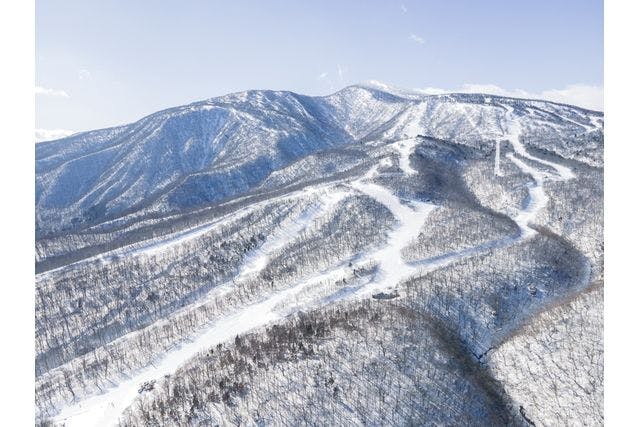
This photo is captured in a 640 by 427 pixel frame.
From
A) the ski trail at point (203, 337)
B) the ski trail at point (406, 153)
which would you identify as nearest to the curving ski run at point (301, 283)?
the ski trail at point (203, 337)

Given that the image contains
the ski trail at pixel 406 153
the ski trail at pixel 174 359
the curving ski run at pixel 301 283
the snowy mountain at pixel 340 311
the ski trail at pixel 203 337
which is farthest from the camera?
the ski trail at pixel 406 153

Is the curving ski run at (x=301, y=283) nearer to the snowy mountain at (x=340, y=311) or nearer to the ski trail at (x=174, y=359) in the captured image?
the ski trail at (x=174, y=359)

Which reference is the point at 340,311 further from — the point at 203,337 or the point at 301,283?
the point at 203,337

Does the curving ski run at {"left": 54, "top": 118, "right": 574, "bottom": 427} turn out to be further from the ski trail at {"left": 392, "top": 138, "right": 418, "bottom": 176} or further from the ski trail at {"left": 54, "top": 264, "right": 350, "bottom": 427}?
the ski trail at {"left": 392, "top": 138, "right": 418, "bottom": 176}

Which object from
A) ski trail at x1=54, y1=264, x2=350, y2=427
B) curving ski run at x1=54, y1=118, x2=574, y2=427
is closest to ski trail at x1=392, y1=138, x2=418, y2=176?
curving ski run at x1=54, y1=118, x2=574, y2=427

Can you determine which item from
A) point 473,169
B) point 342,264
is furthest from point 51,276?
point 473,169

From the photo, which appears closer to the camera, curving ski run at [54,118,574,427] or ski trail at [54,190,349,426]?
ski trail at [54,190,349,426]

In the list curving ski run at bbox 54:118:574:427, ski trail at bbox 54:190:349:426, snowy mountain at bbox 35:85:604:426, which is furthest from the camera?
curving ski run at bbox 54:118:574:427

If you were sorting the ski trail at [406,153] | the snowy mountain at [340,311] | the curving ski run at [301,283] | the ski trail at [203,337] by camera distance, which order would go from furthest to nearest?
the ski trail at [406,153] < the curving ski run at [301,283] < the ski trail at [203,337] < the snowy mountain at [340,311]

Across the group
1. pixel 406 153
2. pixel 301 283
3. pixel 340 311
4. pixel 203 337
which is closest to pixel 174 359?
pixel 203 337

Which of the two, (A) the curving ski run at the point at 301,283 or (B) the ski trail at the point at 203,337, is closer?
(B) the ski trail at the point at 203,337
